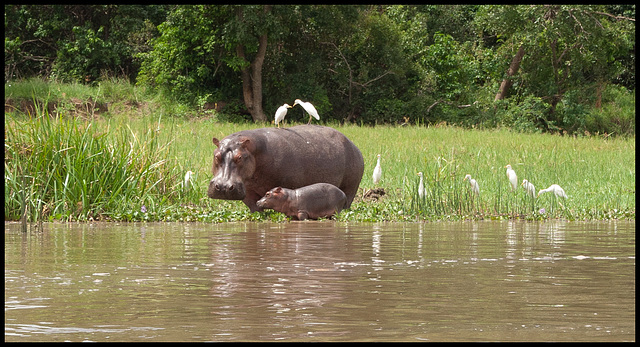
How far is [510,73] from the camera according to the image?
32.1 metres

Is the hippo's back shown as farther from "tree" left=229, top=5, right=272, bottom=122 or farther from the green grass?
"tree" left=229, top=5, right=272, bottom=122

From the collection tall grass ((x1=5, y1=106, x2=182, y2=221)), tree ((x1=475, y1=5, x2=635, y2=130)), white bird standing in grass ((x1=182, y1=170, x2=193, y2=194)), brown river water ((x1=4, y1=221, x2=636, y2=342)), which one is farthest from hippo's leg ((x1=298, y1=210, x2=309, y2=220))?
tree ((x1=475, y1=5, x2=635, y2=130))

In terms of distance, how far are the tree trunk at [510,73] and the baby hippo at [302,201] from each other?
23.0 m

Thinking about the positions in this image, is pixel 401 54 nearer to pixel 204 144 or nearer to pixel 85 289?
pixel 204 144

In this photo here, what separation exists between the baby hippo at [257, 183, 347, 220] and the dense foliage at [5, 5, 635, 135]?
59.4 ft

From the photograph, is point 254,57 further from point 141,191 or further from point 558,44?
point 141,191

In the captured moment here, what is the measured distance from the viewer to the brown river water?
10.5ft

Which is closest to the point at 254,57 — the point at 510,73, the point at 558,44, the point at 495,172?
the point at 510,73

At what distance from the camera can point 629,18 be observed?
3014 centimetres

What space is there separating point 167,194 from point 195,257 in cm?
494

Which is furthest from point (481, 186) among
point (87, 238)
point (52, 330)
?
point (52, 330)

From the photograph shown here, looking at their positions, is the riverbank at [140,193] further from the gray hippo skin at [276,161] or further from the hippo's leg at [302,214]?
the gray hippo skin at [276,161]

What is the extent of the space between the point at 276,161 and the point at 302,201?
1.65ft

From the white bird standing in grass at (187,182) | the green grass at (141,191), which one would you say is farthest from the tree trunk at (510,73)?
the white bird standing in grass at (187,182)
